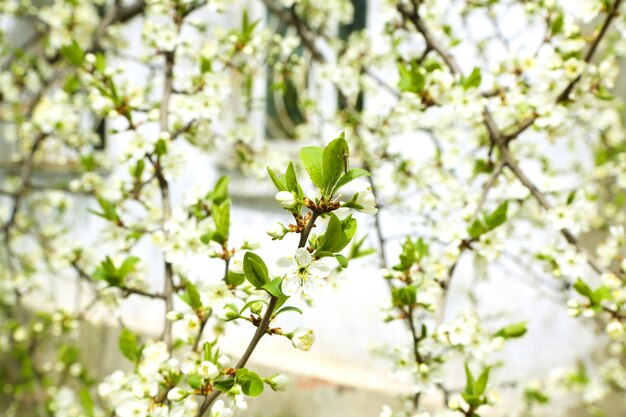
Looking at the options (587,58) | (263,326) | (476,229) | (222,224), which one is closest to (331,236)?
(263,326)

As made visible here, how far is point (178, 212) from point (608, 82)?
1.10 meters

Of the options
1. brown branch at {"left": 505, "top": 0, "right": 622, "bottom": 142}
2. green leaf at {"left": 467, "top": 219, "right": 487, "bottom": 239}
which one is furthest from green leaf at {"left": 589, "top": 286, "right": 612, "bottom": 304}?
brown branch at {"left": 505, "top": 0, "right": 622, "bottom": 142}

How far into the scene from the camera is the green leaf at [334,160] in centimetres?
82

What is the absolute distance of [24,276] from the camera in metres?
3.10

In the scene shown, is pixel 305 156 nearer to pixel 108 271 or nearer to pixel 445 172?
pixel 108 271

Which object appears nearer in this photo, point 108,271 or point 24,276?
point 108,271

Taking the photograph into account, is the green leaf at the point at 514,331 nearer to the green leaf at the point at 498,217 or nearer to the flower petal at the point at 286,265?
the green leaf at the point at 498,217

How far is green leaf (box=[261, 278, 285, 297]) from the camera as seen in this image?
879 mm

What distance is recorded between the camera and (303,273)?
2.91 feet

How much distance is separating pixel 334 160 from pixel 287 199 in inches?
3.4

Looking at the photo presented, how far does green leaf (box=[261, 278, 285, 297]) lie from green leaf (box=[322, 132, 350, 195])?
0.16 meters

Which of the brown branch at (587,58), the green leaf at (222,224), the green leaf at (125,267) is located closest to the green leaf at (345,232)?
the green leaf at (222,224)

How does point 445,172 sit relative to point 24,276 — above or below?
above

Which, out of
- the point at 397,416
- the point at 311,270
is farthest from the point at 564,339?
the point at 311,270
